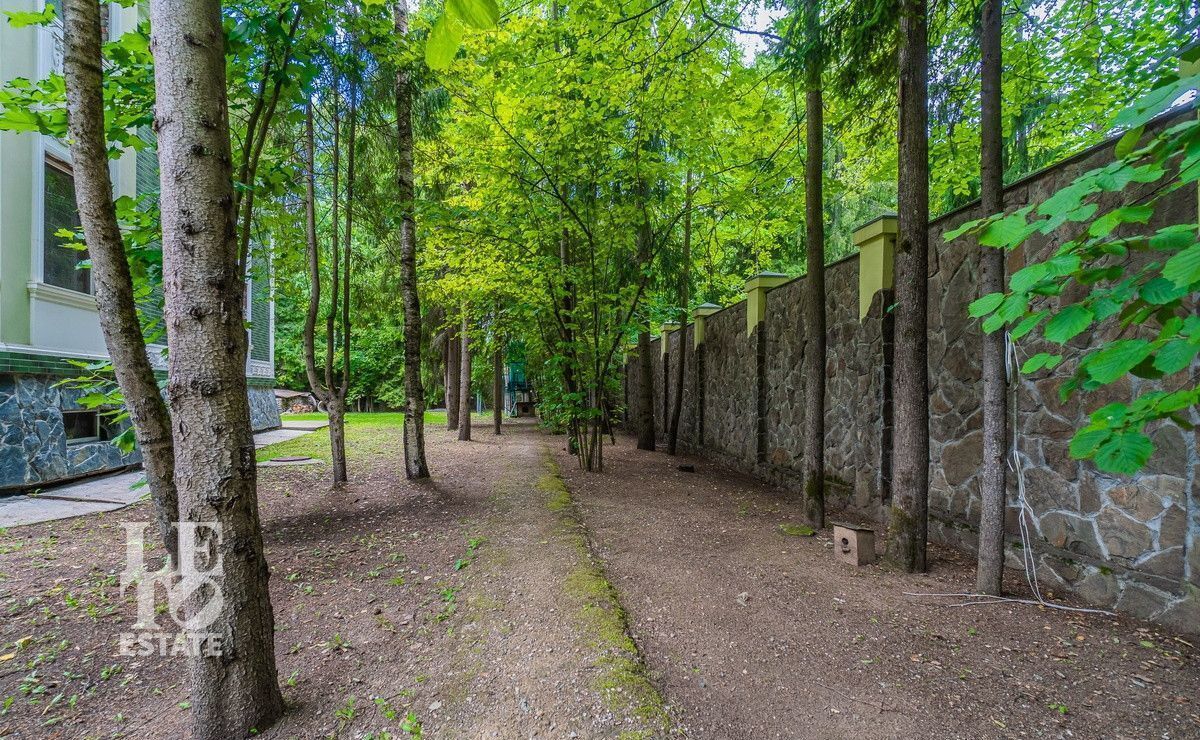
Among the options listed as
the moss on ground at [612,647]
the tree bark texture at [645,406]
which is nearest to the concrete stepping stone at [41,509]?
the moss on ground at [612,647]

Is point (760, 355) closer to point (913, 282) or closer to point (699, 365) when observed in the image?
point (699, 365)

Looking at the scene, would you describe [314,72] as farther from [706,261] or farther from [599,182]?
[706,261]

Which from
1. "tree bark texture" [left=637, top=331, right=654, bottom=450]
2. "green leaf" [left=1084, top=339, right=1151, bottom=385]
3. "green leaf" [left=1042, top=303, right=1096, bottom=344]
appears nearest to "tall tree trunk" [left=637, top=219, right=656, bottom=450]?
"tree bark texture" [left=637, top=331, right=654, bottom=450]

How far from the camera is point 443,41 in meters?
1.03

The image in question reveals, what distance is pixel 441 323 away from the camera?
11.4 m

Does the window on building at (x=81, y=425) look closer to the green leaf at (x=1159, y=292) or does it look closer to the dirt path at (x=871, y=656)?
the dirt path at (x=871, y=656)

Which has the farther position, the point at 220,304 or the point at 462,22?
the point at 220,304

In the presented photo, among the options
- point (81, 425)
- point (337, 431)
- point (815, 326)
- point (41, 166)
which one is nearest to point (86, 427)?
point (81, 425)

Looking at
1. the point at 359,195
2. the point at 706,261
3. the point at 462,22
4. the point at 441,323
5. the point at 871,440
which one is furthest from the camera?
the point at 441,323

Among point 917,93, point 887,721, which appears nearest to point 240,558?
point 887,721

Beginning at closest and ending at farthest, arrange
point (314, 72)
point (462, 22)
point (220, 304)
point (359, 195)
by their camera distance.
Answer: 1. point (462, 22)
2. point (220, 304)
3. point (314, 72)
4. point (359, 195)

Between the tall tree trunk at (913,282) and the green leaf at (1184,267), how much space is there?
6.85 ft

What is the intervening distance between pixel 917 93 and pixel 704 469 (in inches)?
212

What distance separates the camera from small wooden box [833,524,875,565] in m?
3.47
